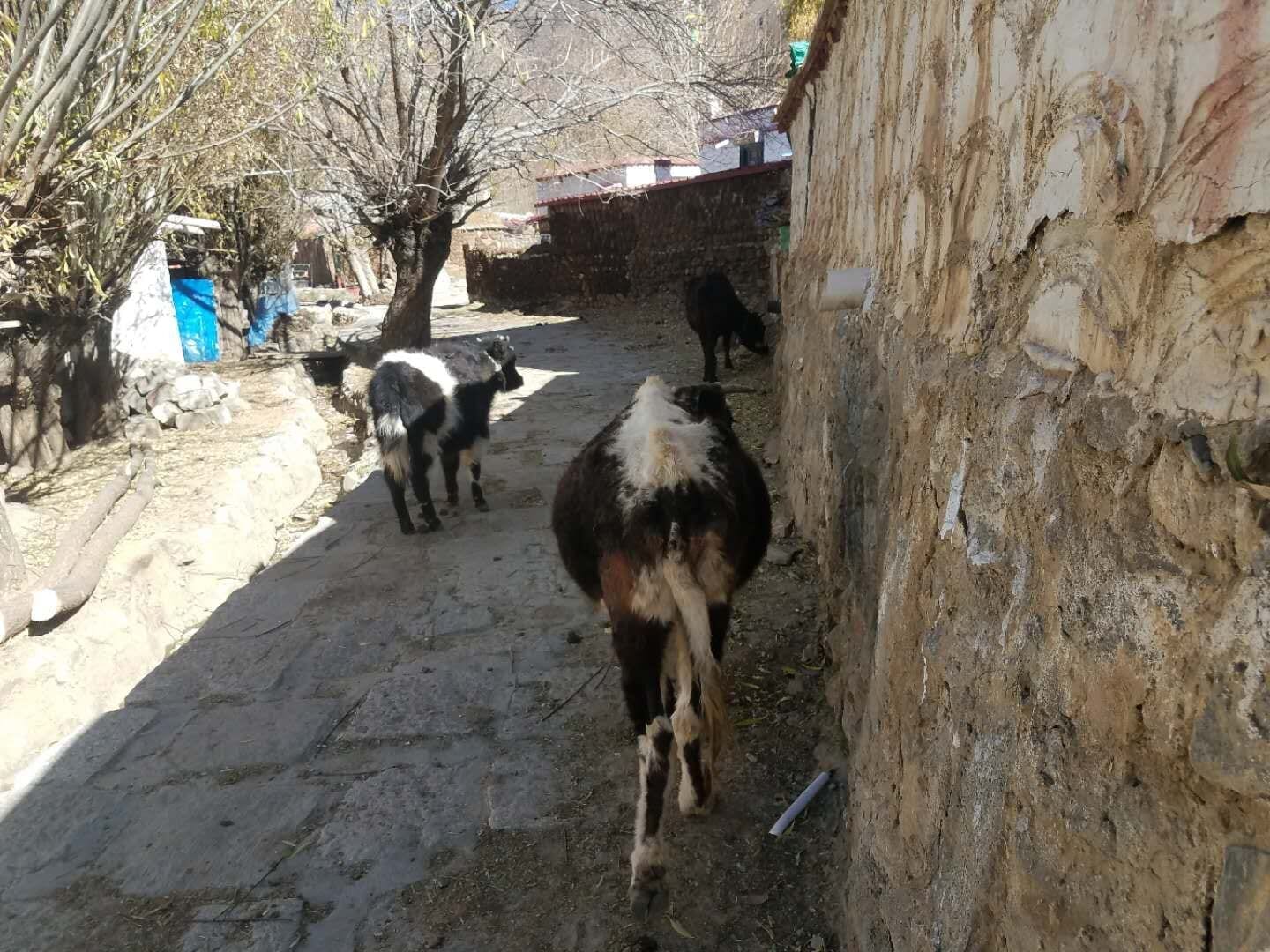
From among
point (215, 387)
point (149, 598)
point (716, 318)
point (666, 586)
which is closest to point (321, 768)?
point (666, 586)

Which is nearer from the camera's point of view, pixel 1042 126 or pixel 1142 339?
pixel 1142 339

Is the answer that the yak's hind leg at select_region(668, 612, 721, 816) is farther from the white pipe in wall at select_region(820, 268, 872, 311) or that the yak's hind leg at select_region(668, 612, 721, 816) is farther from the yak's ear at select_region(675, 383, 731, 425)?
the white pipe in wall at select_region(820, 268, 872, 311)

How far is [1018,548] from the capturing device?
122cm

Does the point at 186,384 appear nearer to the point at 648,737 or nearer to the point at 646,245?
the point at 648,737

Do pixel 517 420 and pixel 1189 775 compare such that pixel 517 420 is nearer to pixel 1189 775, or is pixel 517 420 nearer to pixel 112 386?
pixel 112 386

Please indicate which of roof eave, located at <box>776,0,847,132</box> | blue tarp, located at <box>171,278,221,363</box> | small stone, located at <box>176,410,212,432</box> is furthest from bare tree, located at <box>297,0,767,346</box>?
blue tarp, located at <box>171,278,221,363</box>

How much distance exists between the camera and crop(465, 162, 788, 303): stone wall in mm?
14109

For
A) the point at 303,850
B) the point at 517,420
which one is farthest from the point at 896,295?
the point at 517,420

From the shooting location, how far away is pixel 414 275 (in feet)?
36.1

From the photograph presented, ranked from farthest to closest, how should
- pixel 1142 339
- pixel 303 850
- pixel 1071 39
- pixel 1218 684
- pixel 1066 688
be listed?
pixel 303 850 → pixel 1071 39 → pixel 1066 688 → pixel 1142 339 → pixel 1218 684

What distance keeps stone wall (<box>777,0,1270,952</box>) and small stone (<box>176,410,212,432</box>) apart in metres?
8.28

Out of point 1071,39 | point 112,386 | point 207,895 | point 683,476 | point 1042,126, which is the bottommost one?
point 207,895

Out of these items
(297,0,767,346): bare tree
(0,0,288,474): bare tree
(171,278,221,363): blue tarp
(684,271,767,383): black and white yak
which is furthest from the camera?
(171,278,221,363): blue tarp

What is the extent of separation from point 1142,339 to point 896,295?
1551 millimetres
